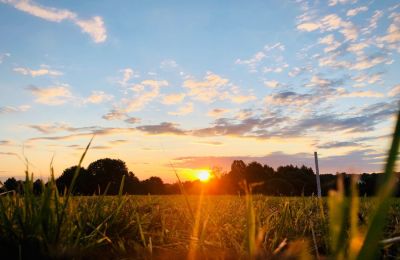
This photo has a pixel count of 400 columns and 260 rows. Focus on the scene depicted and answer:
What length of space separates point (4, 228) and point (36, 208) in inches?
8.6

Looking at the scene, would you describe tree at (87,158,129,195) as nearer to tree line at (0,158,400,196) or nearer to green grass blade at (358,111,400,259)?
tree line at (0,158,400,196)

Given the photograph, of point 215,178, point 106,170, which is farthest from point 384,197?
point 106,170

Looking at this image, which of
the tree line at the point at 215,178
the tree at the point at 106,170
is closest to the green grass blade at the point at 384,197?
the tree line at the point at 215,178

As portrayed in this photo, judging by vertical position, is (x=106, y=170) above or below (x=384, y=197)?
above

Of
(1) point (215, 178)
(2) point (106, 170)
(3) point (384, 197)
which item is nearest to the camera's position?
(3) point (384, 197)

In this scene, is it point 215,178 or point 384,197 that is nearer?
point 384,197

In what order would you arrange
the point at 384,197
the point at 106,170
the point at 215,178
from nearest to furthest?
the point at 384,197 → the point at 215,178 → the point at 106,170

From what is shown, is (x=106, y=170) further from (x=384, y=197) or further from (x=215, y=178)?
(x=384, y=197)

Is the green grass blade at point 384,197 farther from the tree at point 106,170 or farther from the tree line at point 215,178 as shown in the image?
the tree at point 106,170

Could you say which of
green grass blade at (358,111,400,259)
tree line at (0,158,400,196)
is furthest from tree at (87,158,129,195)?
green grass blade at (358,111,400,259)

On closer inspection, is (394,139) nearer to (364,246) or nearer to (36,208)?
(364,246)

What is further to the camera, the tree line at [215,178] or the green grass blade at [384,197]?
the tree line at [215,178]

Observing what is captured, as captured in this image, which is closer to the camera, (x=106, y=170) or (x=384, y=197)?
(x=384, y=197)

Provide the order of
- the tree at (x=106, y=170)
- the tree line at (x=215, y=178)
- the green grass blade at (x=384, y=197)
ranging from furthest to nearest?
Result: the tree at (x=106, y=170), the tree line at (x=215, y=178), the green grass blade at (x=384, y=197)
